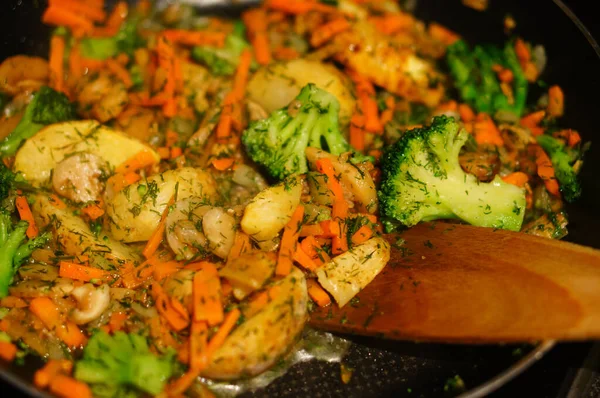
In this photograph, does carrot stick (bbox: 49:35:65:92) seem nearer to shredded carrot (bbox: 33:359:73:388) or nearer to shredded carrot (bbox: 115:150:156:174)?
shredded carrot (bbox: 115:150:156:174)

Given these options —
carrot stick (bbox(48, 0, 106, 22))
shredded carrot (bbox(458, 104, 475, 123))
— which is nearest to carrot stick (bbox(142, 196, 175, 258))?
carrot stick (bbox(48, 0, 106, 22))

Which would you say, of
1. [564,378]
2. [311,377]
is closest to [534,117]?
[564,378]

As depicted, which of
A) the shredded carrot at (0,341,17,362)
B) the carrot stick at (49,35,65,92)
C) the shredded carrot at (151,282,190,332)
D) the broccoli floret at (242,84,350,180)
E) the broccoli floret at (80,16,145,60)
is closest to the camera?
the shredded carrot at (0,341,17,362)

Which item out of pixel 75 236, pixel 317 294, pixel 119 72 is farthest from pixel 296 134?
pixel 119 72

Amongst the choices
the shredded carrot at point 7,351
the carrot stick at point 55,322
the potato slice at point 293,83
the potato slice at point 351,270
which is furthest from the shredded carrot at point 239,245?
the potato slice at point 293,83

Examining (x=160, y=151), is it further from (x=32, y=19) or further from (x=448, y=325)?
(x=448, y=325)

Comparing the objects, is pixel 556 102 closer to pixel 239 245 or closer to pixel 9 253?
pixel 239 245

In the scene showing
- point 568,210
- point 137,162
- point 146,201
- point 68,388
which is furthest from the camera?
point 568,210

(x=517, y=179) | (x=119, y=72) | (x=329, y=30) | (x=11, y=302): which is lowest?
(x=11, y=302)
